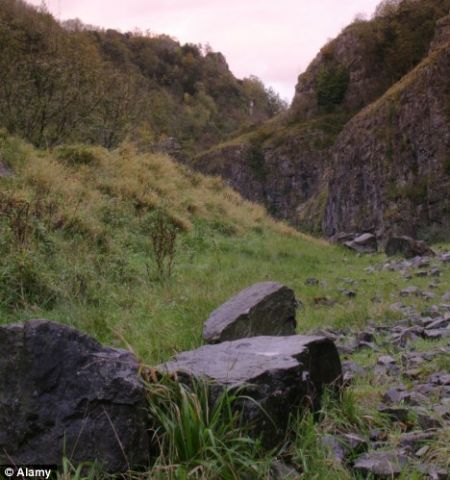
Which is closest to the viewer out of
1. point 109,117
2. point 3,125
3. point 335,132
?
point 3,125

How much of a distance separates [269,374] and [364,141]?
23751mm

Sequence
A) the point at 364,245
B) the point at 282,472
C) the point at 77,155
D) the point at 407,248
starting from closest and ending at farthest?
the point at 282,472 < the point at 407,248 < the point at 77,155 < the point at 364,245

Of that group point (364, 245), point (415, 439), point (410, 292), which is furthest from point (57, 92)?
point (415, 439)

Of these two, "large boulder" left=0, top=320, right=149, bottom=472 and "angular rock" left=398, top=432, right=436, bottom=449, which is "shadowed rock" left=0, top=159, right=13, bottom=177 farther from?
"angular rock" left=398, top=432, right=436, bottom=449

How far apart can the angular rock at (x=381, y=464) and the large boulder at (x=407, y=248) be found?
9835 mm

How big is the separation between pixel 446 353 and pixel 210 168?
4296cm

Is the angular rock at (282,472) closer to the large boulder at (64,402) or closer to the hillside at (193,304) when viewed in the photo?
the hillside at (193,304)

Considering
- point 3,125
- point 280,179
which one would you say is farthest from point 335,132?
point 3,125

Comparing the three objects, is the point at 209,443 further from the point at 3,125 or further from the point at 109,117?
the point at 109,117

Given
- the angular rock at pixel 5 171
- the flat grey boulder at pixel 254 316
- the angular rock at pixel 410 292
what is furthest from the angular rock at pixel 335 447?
the angular rock at pixel 5 171

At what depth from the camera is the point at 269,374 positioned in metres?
2.77

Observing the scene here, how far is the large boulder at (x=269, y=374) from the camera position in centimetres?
269

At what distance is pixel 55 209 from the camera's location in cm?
898

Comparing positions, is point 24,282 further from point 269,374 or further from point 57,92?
point 57,92
